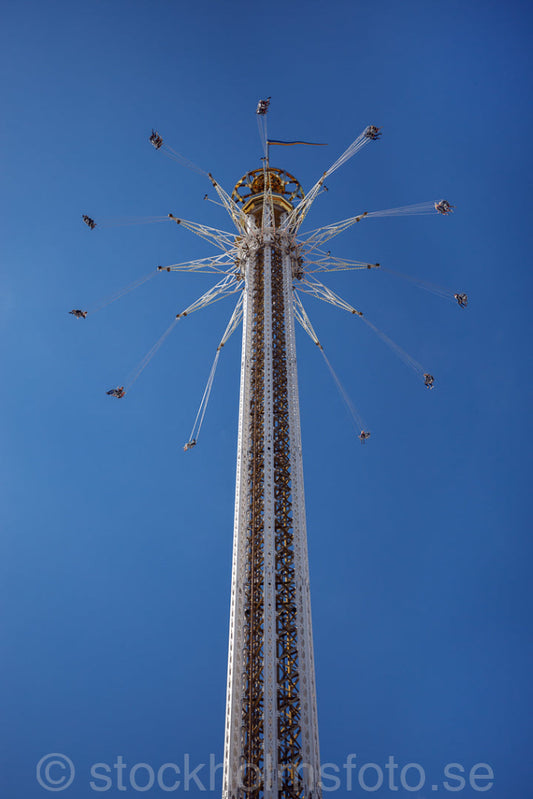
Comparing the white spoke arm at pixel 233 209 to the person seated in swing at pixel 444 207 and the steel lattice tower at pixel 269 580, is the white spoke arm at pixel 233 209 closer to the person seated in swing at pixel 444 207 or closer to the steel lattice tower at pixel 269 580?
the steel lattice tower at pixel 269 580

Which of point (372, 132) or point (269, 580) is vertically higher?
point (372, 132)

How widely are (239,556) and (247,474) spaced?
282cm

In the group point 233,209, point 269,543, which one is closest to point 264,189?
point 233,209

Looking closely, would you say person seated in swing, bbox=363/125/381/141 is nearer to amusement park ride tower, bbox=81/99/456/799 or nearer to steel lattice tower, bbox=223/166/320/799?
amusement park ride tower, bbox=81/99/456/799

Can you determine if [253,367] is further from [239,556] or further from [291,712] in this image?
[291,712]

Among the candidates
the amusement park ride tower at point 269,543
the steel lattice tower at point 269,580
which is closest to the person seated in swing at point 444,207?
the amusement park ride tower at point 269,543

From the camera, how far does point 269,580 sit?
52.7 feet

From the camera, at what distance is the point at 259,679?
587 inches

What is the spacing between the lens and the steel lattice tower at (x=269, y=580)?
44.8 ft

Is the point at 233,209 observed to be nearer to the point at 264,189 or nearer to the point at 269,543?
the point at 264,189

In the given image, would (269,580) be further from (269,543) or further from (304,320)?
(304,320)

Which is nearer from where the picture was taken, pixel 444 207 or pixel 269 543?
pixel 269 543

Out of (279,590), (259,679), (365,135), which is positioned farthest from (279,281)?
(259,679)

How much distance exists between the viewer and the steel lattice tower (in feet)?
44.8
